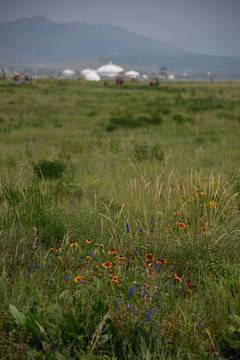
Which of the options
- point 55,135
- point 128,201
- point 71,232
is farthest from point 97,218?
point 55,135

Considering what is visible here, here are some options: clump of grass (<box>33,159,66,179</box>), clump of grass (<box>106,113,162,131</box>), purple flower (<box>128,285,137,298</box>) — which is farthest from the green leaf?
clump of grass (<box>106,113,162,131</box>)

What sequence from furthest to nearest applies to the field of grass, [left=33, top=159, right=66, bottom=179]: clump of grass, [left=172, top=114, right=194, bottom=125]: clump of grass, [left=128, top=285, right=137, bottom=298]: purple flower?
[left=172, top=114, right=194, bottom=125]: clump of grass
[left=33, top=159, right=66, bottom=179]: clump of grass
[left=128, top=285, right=137, bottom=298]: purple flower
the field of grass

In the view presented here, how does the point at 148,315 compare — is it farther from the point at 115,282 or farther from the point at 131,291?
the point at 115,282

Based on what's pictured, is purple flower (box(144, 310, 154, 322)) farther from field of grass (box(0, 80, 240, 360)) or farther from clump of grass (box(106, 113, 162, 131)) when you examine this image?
clump of grass (box(106, 113, 162, 131))

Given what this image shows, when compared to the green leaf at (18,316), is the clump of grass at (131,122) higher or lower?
higher

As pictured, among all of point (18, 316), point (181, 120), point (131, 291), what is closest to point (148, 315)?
point (131, 291)

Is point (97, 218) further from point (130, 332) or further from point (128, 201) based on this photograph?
point (130, 332)

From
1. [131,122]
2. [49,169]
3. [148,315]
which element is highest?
[131,122]

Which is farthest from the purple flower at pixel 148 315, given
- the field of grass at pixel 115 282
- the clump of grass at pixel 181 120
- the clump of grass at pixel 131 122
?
the clump of grass at pixel 181 120

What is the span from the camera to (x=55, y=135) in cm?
829

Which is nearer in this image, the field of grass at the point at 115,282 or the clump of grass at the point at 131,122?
the field of grass at the point at 115,282

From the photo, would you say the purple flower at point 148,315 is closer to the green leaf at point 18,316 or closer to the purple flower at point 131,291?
the purple flower at point 131,291

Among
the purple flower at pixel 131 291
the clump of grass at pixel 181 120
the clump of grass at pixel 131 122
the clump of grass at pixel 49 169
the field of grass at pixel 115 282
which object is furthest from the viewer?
the clump of grass at pixel 181 120

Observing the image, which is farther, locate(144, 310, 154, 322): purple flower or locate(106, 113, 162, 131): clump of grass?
locate(106, 113, 162, 131): clump of grass
